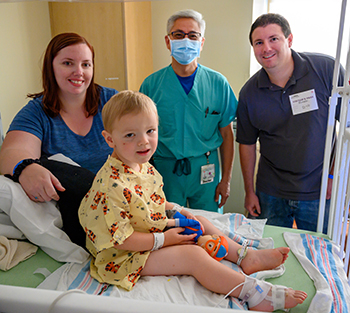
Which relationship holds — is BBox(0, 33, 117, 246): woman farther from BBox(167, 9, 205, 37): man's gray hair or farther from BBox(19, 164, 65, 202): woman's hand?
BBox(167, 9, 205, 37): man's gray hair

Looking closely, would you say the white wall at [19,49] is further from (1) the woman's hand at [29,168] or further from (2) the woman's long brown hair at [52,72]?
(1) the woman's hand at [29,168]

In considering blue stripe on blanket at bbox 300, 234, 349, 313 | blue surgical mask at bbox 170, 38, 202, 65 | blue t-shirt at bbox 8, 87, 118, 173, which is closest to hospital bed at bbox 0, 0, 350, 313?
blue stripe on blanket at bbox 300, 234, 349, 313

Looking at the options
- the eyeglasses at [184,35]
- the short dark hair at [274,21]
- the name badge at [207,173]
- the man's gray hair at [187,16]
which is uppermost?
the man's gray hair at [187,16]

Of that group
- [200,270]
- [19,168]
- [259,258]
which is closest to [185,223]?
[200,270]

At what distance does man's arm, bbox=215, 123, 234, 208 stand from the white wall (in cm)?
191

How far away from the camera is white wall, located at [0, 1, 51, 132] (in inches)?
105

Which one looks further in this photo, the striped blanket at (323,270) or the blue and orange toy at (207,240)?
the blue and orange toy at (207,240)

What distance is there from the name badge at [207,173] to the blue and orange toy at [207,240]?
0.69 metres

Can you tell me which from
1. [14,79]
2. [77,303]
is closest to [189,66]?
→ [77,303]

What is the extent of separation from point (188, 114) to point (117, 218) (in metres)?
0.99

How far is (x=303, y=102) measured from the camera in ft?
5.58

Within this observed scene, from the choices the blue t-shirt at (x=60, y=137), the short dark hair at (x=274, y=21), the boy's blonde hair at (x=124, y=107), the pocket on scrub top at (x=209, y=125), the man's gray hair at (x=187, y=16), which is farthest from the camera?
the pocket on scrub top at (x=209, y=125)

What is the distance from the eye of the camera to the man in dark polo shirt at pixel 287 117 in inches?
66.7

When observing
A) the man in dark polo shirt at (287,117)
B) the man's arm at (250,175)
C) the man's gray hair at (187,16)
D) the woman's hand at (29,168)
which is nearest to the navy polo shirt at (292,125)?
the man in dark polo shirt at (287,117)
